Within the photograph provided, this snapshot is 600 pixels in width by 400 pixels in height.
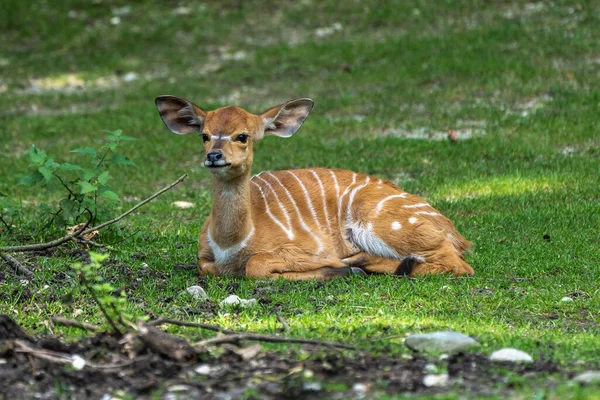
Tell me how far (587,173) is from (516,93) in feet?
9.54

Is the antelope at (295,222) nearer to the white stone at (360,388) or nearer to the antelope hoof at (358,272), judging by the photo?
the antelope hoof at (358,272)

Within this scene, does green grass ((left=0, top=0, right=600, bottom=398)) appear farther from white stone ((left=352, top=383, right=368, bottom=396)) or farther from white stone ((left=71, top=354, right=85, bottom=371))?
white stone ((left=71, top=354, right=85, bottom=371))

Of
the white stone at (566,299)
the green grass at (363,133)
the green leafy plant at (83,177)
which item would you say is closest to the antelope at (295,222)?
the green grass at (363,133)

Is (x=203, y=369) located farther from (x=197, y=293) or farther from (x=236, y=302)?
(x=197, y=293)

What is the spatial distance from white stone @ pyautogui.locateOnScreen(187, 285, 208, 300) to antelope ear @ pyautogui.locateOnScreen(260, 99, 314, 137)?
1550 millimetres

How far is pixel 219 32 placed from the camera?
16.3m

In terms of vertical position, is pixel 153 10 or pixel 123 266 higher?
pixel 153 10

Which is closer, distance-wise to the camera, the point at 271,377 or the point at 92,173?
the point at 271,377

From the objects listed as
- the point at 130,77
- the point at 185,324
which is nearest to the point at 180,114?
the point at 185,324

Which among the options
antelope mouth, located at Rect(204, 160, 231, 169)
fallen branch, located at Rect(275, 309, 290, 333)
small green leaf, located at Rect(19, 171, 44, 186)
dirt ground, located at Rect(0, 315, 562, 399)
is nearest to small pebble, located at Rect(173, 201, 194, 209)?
small green leaf, located at Rect(19, 171, 44, 186)

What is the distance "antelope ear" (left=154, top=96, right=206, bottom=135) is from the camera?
7145 mm

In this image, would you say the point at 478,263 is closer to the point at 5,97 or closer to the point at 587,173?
the point at 587,173

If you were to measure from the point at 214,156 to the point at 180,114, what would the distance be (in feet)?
2.85

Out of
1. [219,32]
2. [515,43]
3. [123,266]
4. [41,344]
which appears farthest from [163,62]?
[41,344]
